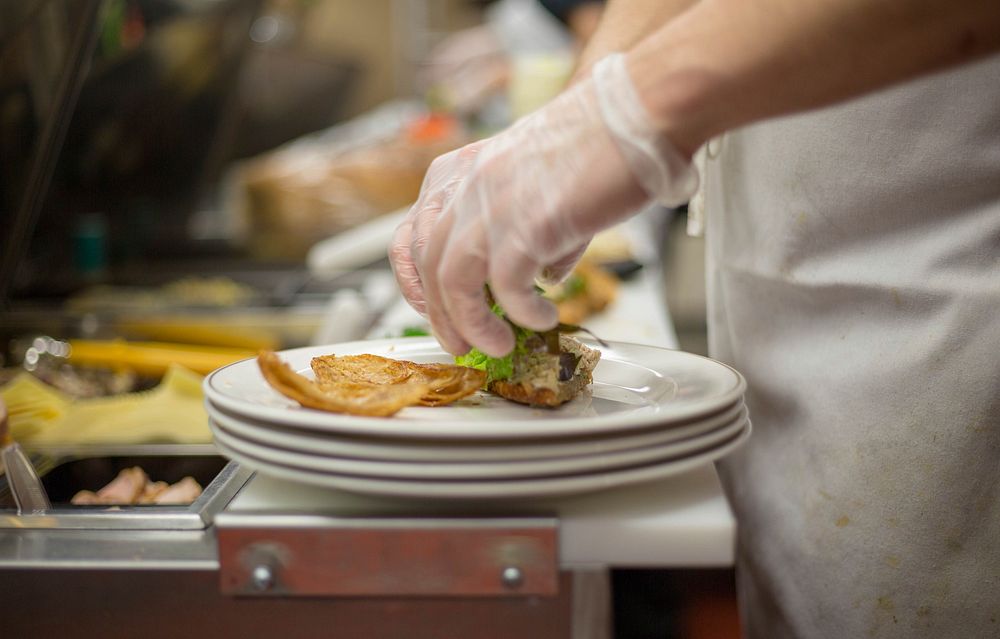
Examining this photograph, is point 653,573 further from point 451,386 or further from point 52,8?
point 52,8

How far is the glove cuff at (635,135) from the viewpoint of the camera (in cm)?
71

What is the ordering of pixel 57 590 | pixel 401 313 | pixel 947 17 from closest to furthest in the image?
pixel 947 17 → pixel 57 590 → pixel 401 313

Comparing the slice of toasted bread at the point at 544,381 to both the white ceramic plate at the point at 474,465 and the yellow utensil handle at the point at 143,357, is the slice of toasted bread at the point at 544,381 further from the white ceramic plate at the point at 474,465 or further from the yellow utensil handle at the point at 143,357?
the yellow utensil handle at the point at 143,357

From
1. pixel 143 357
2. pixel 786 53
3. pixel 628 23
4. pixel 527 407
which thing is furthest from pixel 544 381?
pixel 143 357

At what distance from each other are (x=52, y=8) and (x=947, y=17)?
123 cm

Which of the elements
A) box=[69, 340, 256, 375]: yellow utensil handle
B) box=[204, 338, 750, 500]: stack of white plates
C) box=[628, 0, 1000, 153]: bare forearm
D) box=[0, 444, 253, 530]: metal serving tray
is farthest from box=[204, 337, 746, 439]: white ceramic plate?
box=[69, 340, 256, 375]: yellow utensil handle

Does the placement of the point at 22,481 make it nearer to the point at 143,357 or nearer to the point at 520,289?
the point at 520,289

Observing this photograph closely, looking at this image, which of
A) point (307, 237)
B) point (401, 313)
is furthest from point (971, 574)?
point (307, 237)

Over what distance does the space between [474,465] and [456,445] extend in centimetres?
2

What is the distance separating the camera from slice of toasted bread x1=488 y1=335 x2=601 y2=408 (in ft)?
2.88

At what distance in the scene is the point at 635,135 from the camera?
71 cm

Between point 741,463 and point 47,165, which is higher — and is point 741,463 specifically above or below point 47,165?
below

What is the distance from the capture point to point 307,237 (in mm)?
2955

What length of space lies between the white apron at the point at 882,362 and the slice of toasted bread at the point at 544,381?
310 mm
